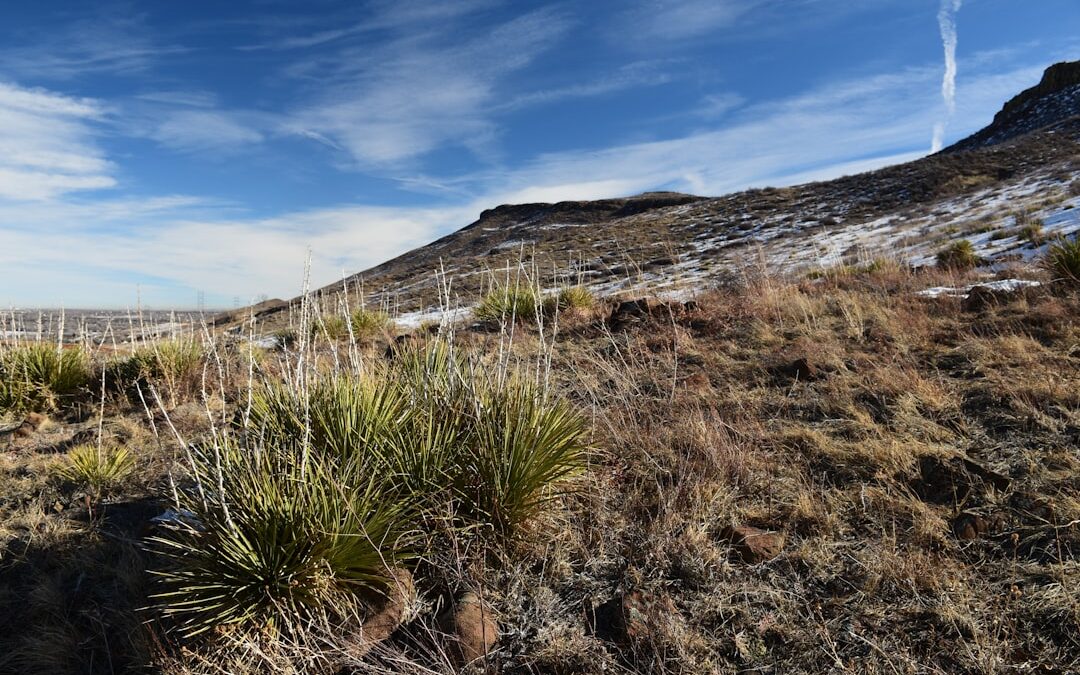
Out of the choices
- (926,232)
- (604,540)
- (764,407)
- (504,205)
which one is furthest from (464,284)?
(504,205)

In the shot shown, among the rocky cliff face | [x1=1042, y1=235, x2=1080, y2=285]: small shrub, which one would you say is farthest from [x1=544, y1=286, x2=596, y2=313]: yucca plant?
the rocky cliff face

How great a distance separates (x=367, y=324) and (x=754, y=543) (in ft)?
23.3

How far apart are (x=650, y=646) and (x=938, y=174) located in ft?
97.4

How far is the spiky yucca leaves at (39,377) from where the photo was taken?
5977 millimetres

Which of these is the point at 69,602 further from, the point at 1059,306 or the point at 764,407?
the point at 1059,306

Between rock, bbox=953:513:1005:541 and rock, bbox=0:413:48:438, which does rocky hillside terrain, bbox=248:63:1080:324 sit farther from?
rock, bbox=953:513:1005:541

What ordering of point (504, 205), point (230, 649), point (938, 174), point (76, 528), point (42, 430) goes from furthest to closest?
point (504, 205) → point (938, 174) → point (42, 430) → point (76, 528) → point (230, 649)

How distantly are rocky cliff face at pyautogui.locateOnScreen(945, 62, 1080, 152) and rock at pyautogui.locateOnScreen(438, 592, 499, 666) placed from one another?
41.5 metres

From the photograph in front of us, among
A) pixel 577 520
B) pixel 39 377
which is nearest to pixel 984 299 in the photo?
pixel 577 520

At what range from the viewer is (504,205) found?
49.1 metres

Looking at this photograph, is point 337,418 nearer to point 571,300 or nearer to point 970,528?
point 970,528

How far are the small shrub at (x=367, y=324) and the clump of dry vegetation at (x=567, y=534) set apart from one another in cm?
406

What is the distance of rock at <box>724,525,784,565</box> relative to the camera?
269cm

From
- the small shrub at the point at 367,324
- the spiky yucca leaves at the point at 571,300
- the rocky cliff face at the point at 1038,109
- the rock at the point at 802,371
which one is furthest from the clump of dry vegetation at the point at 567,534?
the rocky cliff face at the point at 1038,109
